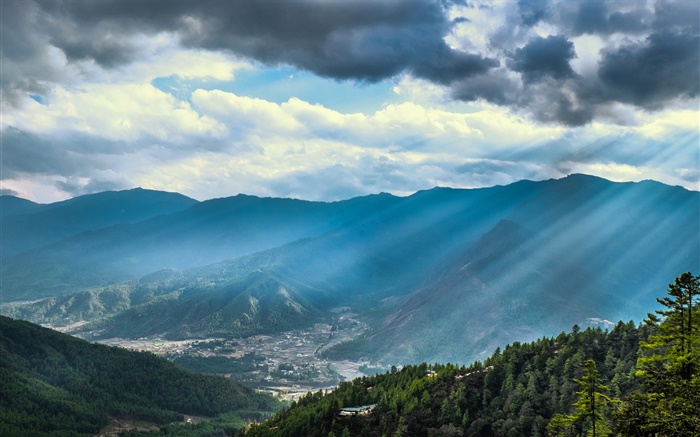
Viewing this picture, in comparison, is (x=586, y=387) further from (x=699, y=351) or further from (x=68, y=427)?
(x=68, y=427)

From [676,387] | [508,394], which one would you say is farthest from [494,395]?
[676,387]

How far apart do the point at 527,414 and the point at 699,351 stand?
5070 centimetres

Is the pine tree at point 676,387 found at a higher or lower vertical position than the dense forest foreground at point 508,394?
higher

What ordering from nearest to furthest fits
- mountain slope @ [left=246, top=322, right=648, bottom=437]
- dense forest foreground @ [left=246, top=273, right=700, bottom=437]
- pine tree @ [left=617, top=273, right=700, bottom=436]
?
pine tree @ [left=617, top=273, right=700, bottom=436]
dense forest foreground @ [left=246, top=273, right=700, bottom=437]
mountain slope @ [left=246, top=322, right=648, bottom=437]

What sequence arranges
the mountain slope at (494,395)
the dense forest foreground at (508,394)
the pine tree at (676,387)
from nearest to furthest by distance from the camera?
the pine tree at (676,387)
the dense forest foreground at (508,394)
the mountain slope at (494,395)

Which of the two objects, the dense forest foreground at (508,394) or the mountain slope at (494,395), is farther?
the mountain slope at (494,395)

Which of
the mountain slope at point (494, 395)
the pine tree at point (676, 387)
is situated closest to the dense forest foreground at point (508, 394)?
the mountain slope at point (494, 395)

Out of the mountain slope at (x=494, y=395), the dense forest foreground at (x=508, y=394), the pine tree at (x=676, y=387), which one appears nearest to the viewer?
the pine tree at (x=676, y=387)

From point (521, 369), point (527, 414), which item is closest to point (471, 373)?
point (521, 369)

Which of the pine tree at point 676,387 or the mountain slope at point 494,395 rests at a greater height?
the pine tree at point 676,387

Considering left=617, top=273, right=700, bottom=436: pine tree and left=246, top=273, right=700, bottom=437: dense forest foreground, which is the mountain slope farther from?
left=617, top=273, right=700, bottom=436: pine tree

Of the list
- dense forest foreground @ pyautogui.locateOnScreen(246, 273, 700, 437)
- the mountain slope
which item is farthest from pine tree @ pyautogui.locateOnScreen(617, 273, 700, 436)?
the mountain slope

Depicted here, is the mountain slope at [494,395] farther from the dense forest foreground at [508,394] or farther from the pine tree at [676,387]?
the pine tree at [676,387]

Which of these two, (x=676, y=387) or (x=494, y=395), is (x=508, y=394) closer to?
(x=494, y=395)
